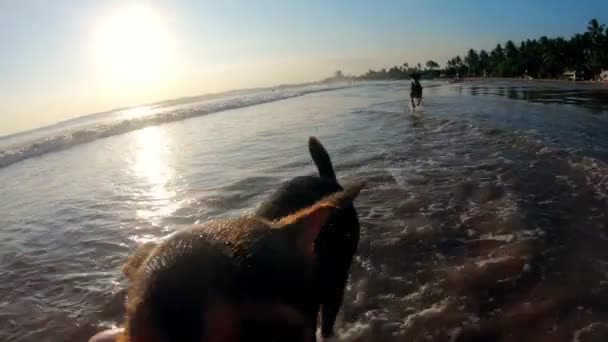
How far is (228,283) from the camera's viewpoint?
0.90 m

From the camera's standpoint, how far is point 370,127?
17.7 m

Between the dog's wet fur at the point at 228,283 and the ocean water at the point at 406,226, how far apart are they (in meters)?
3.01

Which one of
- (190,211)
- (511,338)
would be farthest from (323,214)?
(190,211)

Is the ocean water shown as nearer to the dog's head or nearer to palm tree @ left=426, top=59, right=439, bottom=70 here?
the dog's head

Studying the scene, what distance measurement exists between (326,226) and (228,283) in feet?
6.64

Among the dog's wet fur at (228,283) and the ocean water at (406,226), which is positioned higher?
the dog's wet fur at (228,283)

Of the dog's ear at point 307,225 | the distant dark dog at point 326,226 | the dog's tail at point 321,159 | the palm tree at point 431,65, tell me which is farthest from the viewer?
the palm tree at point 431,65

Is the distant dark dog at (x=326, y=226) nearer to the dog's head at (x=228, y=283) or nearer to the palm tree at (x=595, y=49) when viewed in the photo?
the dog's head at (x=228, y=283)

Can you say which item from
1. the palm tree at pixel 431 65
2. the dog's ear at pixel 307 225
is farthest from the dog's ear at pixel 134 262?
the palm tree at pixel 431 65

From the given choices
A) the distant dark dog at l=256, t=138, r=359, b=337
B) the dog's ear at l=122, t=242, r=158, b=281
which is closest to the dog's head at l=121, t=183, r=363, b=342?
the dog's ear at l=122, t=242, r=158, b=281

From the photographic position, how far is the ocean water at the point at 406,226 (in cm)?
409

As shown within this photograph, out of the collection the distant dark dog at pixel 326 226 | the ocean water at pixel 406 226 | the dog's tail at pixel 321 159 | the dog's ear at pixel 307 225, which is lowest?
the ocean water at pixel 406 226

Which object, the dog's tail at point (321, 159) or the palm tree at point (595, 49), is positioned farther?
the palm tree at point (595, 49)

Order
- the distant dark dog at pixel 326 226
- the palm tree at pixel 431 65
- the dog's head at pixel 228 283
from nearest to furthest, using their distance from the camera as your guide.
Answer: the dog's head at pixel 228 283 → the distant dark dog at pixel 326 226 → the palm tree at pixel 431 65
